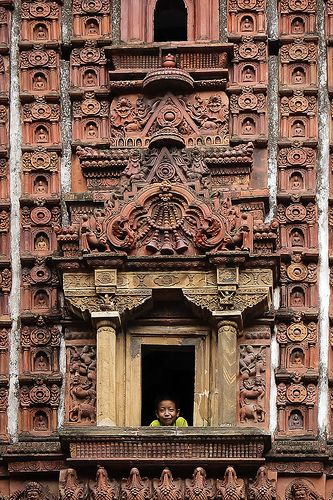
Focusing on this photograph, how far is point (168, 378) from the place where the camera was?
30.2 m

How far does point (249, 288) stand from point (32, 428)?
258 cm

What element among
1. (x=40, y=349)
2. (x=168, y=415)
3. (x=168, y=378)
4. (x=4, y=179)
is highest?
(x=4, y=179)

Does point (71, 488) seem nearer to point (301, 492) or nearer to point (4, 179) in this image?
point (301, 492)

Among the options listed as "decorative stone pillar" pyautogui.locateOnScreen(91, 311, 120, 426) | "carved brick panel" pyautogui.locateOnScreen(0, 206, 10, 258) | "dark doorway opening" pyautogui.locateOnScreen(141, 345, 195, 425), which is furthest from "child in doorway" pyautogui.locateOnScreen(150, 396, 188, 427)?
"carved brick panel" pyautogui.locateOnScreen(0, 206, 10, 258)

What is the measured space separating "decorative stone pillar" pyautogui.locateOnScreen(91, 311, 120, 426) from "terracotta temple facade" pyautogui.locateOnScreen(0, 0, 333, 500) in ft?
0.07

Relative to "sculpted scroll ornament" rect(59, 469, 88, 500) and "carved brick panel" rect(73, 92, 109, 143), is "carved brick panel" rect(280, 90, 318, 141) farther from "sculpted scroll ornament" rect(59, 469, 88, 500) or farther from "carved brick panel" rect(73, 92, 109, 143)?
"sculpted scroll ornament" rect(59, 469, 88, 500)

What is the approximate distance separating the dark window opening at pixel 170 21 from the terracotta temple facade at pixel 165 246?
0.33 feet

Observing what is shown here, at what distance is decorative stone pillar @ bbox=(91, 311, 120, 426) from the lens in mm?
27875

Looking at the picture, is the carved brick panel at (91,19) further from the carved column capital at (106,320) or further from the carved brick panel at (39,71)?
the carved column capital at (106,320)

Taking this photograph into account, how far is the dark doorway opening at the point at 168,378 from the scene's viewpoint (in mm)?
29812

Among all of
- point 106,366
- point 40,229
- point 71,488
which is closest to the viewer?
point 71,488

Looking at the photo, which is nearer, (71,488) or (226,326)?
(71,488)

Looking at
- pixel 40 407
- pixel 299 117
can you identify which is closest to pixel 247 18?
pixel 299 117

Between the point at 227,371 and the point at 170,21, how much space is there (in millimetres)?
4346
